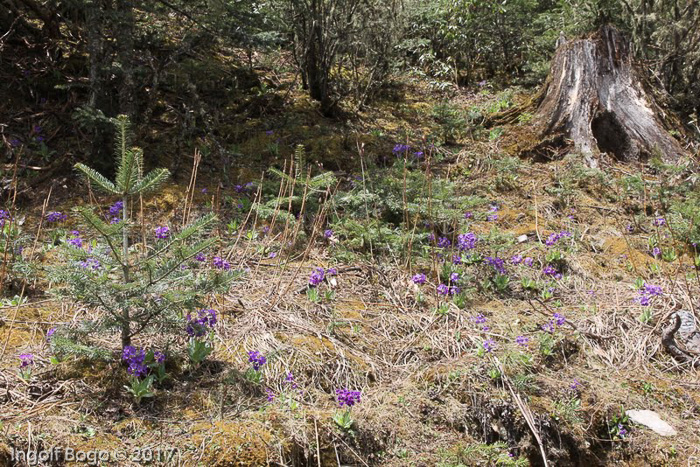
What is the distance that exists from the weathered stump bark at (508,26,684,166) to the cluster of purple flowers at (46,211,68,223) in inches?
187

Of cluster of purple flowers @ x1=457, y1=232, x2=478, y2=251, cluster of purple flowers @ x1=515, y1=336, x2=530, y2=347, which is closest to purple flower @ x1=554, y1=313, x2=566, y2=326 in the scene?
cluster of purple flowers @ x1=515, y1=336, x2=530, y2=347

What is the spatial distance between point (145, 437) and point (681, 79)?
8.05 m

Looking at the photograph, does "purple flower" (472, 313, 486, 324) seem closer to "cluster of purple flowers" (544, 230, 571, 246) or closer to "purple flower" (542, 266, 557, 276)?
"purple flower" (542, 266, 557, 276)

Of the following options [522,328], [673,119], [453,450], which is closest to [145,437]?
[453,450]

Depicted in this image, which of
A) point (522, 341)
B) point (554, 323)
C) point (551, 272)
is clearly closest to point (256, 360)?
point (522, 341)

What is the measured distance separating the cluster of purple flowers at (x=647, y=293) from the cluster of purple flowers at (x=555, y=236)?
75 centimetres

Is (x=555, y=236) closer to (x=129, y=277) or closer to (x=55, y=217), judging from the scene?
(x=129, y=277)

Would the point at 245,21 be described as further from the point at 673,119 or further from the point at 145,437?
the point at 673,119

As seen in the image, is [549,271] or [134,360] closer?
[134,360]

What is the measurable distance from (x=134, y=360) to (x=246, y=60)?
18.6 feet

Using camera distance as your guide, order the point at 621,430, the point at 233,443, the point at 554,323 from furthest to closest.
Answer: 1. the point at 554,323
2. the point at 621,430
3. the point at 233,443

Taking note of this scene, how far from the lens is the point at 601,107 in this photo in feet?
21.3

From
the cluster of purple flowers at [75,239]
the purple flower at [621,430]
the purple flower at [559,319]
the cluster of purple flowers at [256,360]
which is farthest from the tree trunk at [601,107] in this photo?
the cluster of purple flowers at [75,239]

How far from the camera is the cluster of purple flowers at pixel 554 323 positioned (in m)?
3.75
